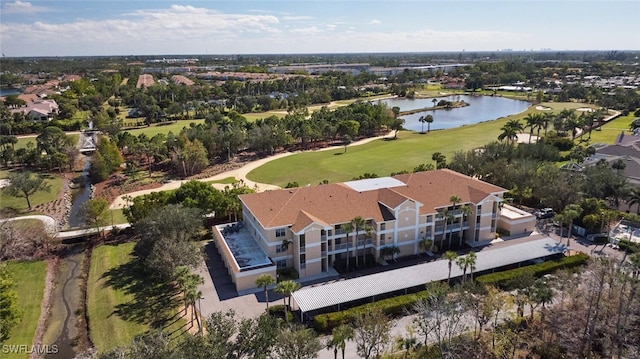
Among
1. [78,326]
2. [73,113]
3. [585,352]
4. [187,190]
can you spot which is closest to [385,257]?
[585,352]

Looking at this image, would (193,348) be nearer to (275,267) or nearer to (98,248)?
(275,267)

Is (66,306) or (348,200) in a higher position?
(348,200)

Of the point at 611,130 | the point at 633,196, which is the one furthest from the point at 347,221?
the point at 611,130

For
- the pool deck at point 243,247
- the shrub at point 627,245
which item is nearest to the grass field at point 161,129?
the pool deck at point 243,247

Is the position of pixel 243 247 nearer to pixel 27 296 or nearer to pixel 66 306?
pixel 66 306

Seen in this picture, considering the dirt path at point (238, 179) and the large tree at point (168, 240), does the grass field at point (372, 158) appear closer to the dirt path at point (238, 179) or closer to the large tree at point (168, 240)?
the dirt path at point (238, 179)

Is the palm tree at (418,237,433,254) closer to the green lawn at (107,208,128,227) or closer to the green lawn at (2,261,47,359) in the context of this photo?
the green lawn at (2,261,47,359)

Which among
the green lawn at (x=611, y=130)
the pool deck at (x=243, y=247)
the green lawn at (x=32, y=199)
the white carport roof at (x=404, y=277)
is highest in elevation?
the green lawn at (x=611, y=130)
